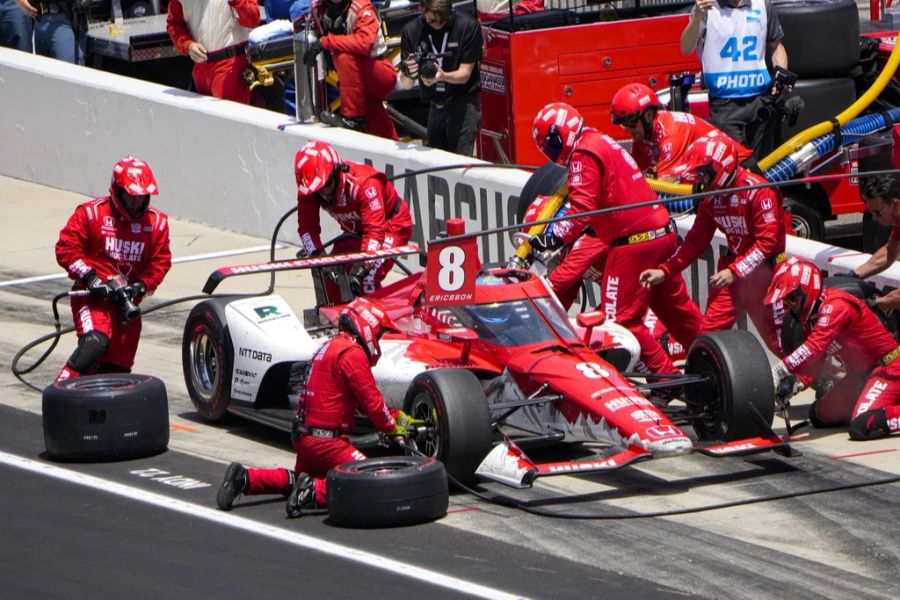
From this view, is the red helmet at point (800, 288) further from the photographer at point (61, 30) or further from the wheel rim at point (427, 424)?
the photographer at point (61, 30)

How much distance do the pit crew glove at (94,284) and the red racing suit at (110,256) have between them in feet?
0.12

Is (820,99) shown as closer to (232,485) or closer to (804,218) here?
(804,218)

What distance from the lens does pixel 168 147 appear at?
17.4 m

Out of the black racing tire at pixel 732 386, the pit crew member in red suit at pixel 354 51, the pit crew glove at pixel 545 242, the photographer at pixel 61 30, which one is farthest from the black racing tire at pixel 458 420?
the photographer at pixel 61 30

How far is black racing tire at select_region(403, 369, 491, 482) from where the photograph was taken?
9.37 meters

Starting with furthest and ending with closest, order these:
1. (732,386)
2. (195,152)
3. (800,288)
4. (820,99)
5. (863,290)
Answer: (195,152), (820,99), (863,290), (800,288), (732,386)

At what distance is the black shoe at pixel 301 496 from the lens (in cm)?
921

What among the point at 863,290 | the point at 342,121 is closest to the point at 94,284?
the point at 863,290

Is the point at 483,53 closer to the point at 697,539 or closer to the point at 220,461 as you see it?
the point at 220,461

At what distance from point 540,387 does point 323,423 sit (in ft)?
4.11

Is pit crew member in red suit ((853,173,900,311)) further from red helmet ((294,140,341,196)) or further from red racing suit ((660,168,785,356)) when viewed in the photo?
red helmet ((294,140,341,196))

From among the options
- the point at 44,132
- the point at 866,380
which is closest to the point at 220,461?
the point at 866,380

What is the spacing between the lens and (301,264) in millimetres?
10922

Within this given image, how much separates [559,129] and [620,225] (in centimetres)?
76
